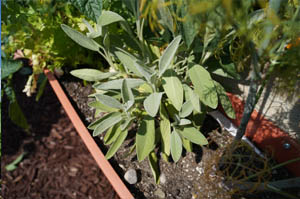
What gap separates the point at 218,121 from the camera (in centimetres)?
114

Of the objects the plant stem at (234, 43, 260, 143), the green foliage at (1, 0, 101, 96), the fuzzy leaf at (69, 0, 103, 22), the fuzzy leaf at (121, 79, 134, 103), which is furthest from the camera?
the green foliage at (1, 0, 101, 96)

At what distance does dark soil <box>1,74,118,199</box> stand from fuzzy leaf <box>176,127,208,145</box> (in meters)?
0.55

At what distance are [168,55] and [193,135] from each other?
270 mm

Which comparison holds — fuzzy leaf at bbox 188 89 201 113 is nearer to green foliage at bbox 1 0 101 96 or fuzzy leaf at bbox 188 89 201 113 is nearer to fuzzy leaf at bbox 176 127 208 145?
fuzzy leaf at bbox 176 127 208 145

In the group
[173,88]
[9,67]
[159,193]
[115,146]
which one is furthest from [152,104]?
[9,67]

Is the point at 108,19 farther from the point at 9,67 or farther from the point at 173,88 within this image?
the point at 9,67

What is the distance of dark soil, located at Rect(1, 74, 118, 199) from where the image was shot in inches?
54.6

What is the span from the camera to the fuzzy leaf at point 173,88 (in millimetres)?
850

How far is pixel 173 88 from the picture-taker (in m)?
0.88

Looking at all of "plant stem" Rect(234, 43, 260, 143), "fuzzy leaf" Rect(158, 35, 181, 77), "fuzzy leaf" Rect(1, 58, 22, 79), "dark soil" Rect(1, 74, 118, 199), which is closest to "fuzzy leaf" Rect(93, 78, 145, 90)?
"fuzzy leaf" Rect(158, 35, 181, 77)

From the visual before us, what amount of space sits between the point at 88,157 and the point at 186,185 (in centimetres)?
67

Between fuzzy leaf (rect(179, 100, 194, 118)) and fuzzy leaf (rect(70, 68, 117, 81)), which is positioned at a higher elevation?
fuzzy leaf (rect(179, 100, 194, 118))

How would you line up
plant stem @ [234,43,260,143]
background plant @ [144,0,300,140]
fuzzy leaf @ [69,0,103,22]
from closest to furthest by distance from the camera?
background plant @ [144,0,300,140] < plant stem @ [234,43,260,143] < fuzzy leaf @ [69,0,103,22]

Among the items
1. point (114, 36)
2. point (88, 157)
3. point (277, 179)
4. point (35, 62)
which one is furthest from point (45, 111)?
point (277, 179)
